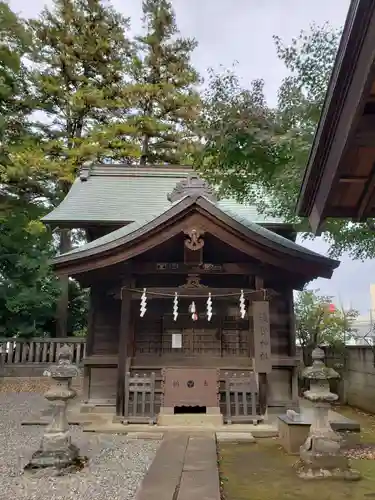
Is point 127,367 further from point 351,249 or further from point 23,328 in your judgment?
point 23,328

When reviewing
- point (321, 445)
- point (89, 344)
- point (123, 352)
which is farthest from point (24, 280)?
point (321, 445)

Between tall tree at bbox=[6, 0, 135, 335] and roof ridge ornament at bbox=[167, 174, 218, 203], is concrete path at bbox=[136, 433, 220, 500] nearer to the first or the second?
roof ridge ornament at bbox=[167, 174, 218, 203]

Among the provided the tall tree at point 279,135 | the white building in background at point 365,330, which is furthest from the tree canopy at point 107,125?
the white building in background at point 365,330

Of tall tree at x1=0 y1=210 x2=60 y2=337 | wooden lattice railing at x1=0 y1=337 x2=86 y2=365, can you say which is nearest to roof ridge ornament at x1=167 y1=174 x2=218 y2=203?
wooden lattice railing at x1=0 y1=337 x2=86 y2=365

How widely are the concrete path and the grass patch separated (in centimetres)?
20

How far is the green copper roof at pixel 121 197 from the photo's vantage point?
35.5 ft

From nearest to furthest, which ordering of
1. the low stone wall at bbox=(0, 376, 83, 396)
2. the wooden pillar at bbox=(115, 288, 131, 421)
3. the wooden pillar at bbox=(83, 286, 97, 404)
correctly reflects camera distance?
the wooden pillar at bbox=(115, 288, 131, 421) < the wooden pillar at bbox=(83, 286, 97, 404) < the low stone wall at bbox=(0, 376, 83, 396)

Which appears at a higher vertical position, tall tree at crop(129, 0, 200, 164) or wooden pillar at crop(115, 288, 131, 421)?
tall tree at crop(129, 0, 200, 164)

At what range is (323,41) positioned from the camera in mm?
7812

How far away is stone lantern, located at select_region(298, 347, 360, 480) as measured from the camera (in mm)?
4750

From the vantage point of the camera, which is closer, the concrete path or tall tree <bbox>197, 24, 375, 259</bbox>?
the concrete path

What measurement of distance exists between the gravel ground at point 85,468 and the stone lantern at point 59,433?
188mm

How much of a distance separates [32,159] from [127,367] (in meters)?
12.2

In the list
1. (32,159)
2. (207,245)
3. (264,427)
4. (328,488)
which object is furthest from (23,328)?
(328,488)
